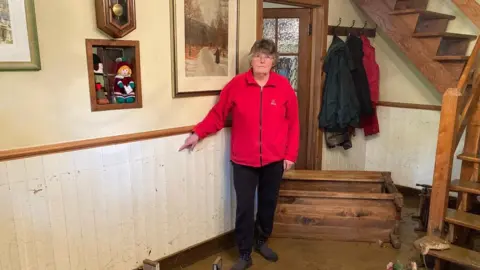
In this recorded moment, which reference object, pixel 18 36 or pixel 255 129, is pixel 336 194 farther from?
pixel 18 36

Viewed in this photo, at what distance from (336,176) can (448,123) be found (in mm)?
1063

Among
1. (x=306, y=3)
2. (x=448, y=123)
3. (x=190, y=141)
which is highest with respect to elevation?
(x=306, y=3)

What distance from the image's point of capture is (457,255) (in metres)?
2.24

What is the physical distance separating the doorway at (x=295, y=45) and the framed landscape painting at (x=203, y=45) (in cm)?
104

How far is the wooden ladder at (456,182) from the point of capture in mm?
2297

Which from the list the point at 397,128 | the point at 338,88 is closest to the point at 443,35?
the point at 338,88

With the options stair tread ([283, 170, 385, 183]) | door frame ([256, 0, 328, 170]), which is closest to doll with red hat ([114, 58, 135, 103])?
stair tread ([283, 170, 385, 183])

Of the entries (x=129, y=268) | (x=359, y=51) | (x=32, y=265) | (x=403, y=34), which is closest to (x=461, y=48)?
(x=403, y=34)

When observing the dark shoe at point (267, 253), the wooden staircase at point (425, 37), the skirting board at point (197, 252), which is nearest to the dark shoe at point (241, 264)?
the dark shoe at point (267, 253)

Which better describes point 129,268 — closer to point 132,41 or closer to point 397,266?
point 132,41

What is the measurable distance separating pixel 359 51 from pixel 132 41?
91.3 inches

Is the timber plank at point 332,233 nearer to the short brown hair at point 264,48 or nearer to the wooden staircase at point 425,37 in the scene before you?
the wooden staircase at point 425,37

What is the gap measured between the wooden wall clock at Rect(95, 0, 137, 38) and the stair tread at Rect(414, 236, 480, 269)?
2.01 m

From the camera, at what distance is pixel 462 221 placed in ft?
7.72
